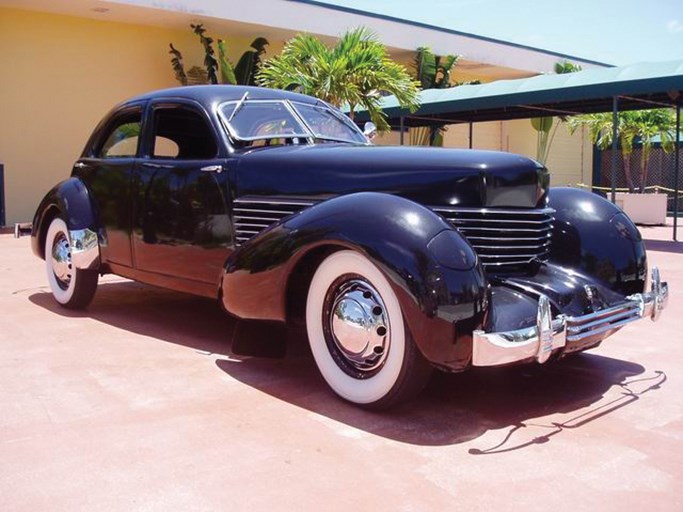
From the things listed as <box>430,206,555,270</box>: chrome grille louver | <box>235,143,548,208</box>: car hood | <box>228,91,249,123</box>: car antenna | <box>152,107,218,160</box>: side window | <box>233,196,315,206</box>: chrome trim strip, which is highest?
<box>228,91,249,123</box>: car antenna

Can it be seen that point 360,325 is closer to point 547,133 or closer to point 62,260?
point 62,260

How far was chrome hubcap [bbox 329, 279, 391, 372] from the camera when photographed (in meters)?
3.31

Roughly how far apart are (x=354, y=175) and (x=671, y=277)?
6.01 meters

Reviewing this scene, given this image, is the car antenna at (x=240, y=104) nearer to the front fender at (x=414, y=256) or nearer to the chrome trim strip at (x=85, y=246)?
the front fender at (x=414, y=256)

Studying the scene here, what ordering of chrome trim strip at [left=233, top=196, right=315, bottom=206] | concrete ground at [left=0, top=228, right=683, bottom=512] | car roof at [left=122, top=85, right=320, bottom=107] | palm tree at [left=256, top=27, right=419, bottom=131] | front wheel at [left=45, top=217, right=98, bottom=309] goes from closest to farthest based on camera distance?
concrete ground at [left=0, top=228, right=683, bottom=512] → chrome trim strip at [left=233, top=196, right=315, bottom=206] → car roof at [left=122, top=85, right=320, bottom=107] → front wheel at [left=45, top=217, right=98, bottom=309] → palm tree at [left=256, top=27, right=419, bottom=131]

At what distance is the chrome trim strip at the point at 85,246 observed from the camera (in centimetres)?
533

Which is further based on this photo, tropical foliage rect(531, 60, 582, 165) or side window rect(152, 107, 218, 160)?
tropical foliage rect(531, 60, 582, 165)

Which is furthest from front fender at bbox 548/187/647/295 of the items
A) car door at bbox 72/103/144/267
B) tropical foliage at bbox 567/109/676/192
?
tropical foliage at bbox 567/109/676/192

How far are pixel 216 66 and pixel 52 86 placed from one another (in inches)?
147

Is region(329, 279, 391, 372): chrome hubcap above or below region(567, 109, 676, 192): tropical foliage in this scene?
below

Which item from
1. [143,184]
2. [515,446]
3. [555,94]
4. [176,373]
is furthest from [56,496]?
[555,94]

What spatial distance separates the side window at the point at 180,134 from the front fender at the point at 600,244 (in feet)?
7.57

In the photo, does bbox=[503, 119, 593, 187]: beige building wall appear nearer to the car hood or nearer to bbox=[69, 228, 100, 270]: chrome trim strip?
bbox=[69, 228, 100, 270]: chrome trim strip

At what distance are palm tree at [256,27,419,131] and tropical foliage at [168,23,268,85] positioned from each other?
179 inches
